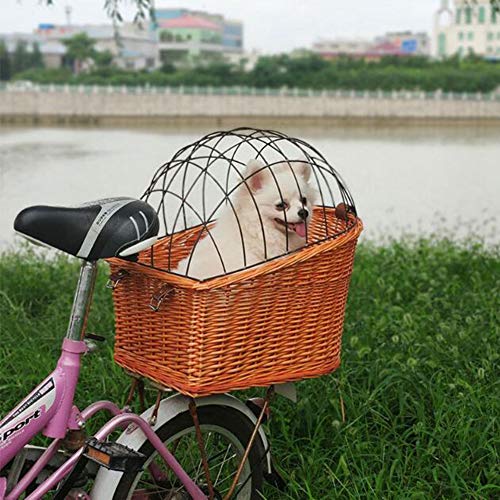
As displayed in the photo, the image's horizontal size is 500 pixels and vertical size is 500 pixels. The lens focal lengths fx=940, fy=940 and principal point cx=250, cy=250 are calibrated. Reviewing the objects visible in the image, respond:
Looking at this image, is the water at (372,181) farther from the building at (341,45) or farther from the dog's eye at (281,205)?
the building at (341,45)

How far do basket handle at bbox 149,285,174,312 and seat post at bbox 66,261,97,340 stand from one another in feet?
0.40

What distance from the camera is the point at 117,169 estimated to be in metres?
16.5

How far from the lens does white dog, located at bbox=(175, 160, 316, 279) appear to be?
2.20 m

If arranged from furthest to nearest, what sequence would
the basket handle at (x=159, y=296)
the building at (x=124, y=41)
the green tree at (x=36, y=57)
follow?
the building at (x=124, y=41)
the green tree at (x=36, y=57)
the basket handle at (x=159, y=296)

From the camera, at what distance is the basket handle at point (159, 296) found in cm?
184

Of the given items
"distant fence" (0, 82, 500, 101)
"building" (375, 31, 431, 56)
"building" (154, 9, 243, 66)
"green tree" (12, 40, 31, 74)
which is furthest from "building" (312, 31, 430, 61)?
"distant fence" (0, 82, 500, 101)

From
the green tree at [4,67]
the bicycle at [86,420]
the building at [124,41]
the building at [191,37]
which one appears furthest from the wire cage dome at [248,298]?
the building at [191,37]

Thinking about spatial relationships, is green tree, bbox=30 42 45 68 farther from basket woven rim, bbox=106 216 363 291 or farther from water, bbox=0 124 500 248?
basket woven rim, bbox=106 216 363 291

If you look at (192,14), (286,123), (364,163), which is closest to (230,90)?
(286,123)

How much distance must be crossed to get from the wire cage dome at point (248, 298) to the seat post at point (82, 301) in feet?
0.40

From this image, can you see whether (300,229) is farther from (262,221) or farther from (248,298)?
(248,298)

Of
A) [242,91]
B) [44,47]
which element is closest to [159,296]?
[242,91]

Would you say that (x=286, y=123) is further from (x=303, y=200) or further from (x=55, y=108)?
(x=303, y=200)

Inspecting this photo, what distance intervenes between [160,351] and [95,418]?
0.93m
